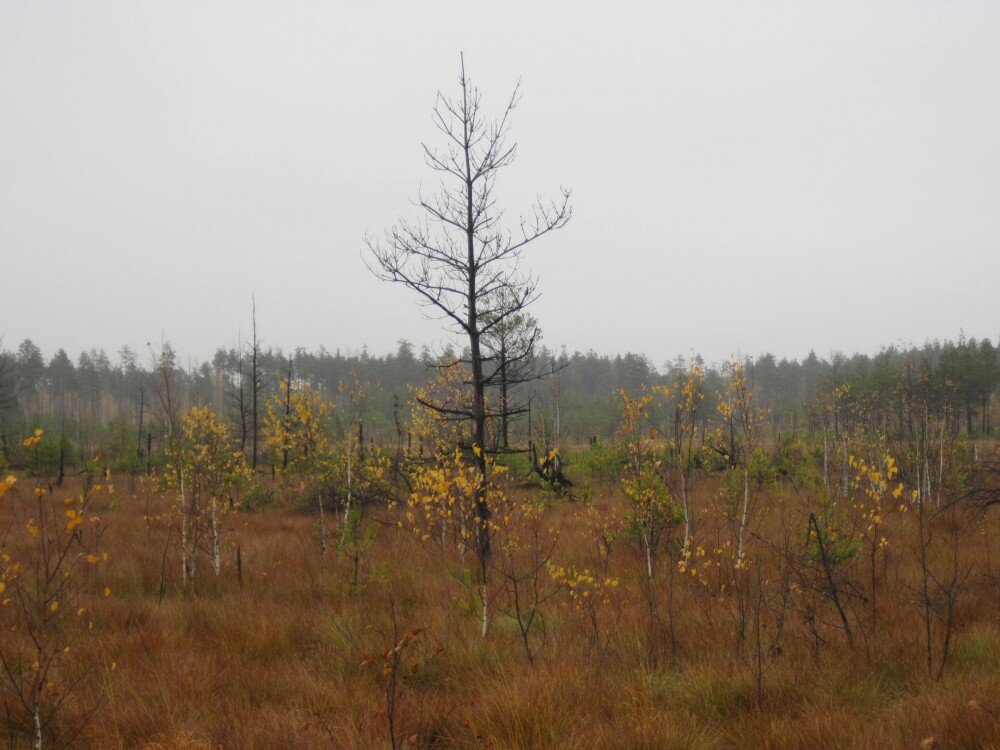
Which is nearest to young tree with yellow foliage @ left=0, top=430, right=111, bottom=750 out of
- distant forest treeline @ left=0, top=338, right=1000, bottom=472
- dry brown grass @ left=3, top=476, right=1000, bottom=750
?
dry brown grass @ left=3, top=476, right=1000, bottom=750

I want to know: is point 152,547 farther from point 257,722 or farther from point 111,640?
point 257,722

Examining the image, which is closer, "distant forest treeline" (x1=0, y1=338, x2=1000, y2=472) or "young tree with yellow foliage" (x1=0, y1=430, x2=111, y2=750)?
"young tree with yellow foliage" (x1=0, y1=430, x2=111, y2=750)

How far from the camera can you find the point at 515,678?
3760mm

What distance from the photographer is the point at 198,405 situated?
9359mm

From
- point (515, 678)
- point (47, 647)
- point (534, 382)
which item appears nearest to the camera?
point (515, 678)

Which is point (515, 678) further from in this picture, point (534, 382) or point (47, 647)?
point (534, 382)

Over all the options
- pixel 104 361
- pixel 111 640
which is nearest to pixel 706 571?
pixel 111 640

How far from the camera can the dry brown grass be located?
10.4 feet

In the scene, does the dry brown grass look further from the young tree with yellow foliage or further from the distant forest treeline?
the distant forest treeline

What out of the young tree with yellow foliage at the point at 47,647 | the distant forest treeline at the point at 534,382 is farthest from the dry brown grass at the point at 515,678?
the distant forest treeline at the point at 534,382

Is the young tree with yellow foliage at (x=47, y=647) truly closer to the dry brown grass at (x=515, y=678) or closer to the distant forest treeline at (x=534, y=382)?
the dry brown grass at (x=515, y=678)

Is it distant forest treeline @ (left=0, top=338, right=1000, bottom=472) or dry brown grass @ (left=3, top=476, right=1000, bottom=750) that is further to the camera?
distant forest treeline @ (left=0, top=338, right=1000, bottom=472)

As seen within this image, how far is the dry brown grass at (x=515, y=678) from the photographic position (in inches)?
Answer: 125

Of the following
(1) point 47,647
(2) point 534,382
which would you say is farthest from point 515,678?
(2) point 534,382
